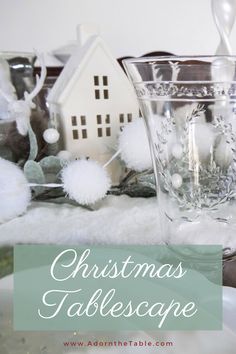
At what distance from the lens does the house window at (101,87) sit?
0.48m

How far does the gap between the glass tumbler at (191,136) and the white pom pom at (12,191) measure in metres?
0.13

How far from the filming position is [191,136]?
360mm

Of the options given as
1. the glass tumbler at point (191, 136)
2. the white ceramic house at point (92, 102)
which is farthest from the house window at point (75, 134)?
the glass tumbler at point (191, 136)

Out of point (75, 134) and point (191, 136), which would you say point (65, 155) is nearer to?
point (75, 134)

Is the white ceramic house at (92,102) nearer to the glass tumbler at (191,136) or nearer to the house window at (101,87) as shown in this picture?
the house window at (101,87)

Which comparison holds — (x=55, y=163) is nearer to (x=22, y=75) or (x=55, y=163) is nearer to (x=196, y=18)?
(x=22, y=75)

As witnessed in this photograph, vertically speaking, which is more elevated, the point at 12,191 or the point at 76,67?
the point at 76,67

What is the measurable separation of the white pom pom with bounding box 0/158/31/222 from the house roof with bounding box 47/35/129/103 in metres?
0.10

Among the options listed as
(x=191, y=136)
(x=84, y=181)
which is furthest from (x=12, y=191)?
(x=191, y=136)

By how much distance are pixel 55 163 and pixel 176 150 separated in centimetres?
14

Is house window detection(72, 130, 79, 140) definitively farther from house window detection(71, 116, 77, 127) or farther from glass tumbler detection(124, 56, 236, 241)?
glass tumbler detection(124, 56, 236, 241)

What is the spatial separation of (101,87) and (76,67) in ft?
0.12

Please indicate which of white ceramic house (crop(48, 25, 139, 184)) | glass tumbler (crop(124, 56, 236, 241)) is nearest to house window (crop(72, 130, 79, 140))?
white ceramic house (crop(48, 25, 139, 184))

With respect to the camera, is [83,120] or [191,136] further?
[83,120]
